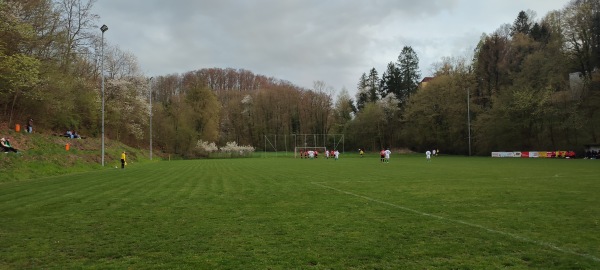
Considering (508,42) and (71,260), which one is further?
(508,42)

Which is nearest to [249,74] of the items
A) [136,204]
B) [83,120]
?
[83,120]

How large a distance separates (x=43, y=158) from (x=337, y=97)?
69.9 meters

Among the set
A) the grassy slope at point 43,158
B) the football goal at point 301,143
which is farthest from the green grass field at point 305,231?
the football goal at point 301,143

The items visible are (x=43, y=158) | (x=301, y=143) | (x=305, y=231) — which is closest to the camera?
(x=305, y=231)

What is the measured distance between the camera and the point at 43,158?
26266 millimetres

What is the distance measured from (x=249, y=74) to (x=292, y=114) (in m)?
16.3

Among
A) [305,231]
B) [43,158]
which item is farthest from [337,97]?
[305,231]

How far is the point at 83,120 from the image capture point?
49.9 meters

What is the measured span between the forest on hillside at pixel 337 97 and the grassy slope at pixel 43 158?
132 inches

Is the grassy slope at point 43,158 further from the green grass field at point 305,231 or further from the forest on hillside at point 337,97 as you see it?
the green grass field at point 305,231

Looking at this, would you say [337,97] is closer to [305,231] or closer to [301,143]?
[301,143]

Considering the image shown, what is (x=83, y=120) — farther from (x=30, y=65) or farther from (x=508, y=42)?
(x=508, y=42)

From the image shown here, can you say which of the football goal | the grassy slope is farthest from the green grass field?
the football goal

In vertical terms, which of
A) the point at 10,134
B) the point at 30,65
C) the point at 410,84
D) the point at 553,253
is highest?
the point at 410,84
